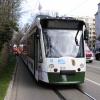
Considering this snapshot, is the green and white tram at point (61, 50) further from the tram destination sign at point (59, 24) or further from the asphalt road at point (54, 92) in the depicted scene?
the asphalt road at point (54, 92)

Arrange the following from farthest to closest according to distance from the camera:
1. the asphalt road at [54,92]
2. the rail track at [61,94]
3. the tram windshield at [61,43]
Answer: the tram windshield at [61,43]
the asphalt road at [54,92]
the rail track at [61,94]

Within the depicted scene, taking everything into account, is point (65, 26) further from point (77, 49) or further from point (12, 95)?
point (12, 95)

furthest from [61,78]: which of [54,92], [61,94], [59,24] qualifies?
[59,24]

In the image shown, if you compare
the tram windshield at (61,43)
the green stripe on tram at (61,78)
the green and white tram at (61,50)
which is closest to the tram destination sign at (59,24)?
the green and white tram at (61,50)

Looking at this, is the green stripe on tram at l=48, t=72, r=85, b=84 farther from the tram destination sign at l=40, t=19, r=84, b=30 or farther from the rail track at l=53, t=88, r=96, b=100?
the tram destination sign at l=40, t=19, r=84, b=30

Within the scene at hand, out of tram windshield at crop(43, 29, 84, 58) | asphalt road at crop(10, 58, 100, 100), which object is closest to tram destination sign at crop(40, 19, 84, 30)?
tram windshield at crop(43, 29, 84, 58)

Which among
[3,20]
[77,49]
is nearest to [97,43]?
[3,20]

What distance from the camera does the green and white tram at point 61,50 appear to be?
639 inches

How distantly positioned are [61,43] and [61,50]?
1.08 ft

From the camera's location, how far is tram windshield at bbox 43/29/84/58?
16.6 m

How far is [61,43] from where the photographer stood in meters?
16.8

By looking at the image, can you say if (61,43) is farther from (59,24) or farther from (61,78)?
(61,78)

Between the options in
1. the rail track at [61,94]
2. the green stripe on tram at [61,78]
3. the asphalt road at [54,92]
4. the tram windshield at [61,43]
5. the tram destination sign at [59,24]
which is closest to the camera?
the rail track at [61,94]

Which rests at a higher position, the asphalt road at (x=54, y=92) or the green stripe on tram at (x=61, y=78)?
the green stripe on tram at (x=61, y=78)
